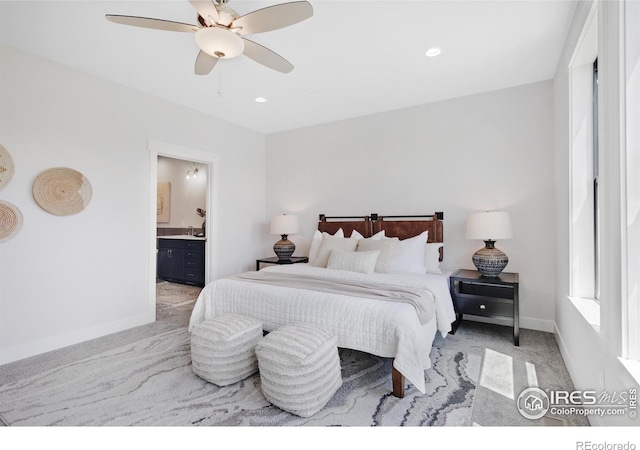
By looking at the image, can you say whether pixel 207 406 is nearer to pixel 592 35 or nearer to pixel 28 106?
pixel 28 106

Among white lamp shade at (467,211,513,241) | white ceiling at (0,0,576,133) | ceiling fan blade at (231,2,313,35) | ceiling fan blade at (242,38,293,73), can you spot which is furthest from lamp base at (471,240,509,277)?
ceiling fan blade at (231,2,313,35)

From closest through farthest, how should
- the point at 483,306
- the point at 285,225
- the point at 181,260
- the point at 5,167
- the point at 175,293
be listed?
the point at 5,167, the point at 483,306, the point at 285,225, the point at 175,293, the point at 181,260

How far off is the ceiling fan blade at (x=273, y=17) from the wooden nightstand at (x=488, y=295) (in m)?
2.80

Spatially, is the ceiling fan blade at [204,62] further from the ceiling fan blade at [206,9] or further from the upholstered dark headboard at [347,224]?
the upholstered dark headboard at [347,224]

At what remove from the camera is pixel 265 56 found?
227cm

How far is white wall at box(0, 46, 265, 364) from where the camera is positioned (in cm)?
273

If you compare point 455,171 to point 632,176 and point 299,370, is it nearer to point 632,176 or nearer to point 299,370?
point 632,176

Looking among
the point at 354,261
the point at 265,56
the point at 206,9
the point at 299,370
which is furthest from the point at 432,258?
the point at 206,9

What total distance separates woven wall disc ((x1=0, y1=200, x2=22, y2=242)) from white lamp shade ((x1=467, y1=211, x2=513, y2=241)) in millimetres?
4395

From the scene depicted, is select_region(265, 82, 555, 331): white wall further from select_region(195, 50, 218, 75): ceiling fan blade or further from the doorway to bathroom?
select_region(195, 50, 218, 75): ceiling fan blade

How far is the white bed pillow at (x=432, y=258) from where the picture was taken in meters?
3.60

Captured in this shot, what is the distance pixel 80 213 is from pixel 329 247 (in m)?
2.72

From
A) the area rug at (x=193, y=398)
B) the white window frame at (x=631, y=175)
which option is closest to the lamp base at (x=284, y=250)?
the area rug at (x=193, y=398)
